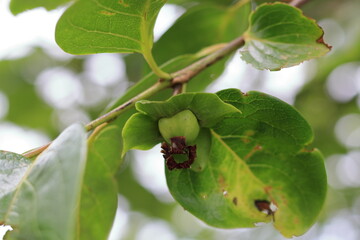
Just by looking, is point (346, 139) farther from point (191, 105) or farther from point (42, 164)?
point (42, 164)

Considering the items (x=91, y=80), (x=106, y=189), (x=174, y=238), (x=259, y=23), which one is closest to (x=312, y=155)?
(x=259, y=23)

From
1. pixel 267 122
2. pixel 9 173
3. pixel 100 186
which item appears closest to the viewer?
pixel 9 173

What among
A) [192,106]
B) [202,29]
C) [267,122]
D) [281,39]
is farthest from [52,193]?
[202,29]

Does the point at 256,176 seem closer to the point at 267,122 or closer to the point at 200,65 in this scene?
the point at 267,122

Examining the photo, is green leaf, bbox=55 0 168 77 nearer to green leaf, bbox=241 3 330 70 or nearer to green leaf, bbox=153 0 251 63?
green leaf, bbox=241 3 330 70

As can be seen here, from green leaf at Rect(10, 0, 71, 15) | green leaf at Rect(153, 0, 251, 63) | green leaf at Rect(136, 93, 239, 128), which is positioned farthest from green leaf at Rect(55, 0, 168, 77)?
green leaf at Rect(153, 0, 251, 63)

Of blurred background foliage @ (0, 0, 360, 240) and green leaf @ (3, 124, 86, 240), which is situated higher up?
green leaf @ (3, 124, 86, 240)

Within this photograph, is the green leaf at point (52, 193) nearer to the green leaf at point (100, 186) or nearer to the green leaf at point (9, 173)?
the green leaf at point (9, 173)
